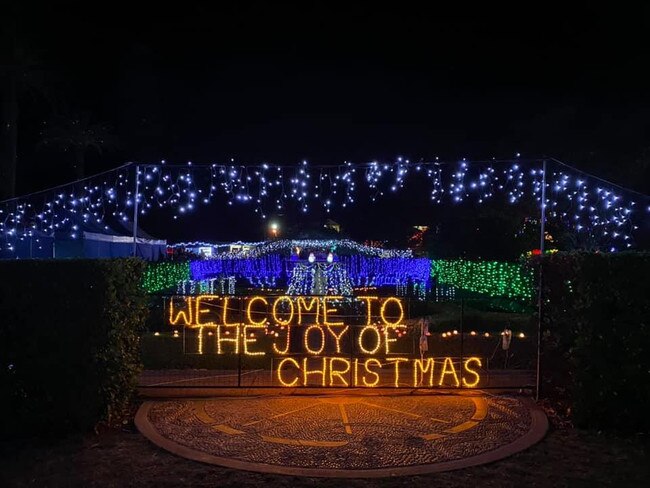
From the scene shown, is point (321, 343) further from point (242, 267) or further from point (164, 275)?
point (242, 267)

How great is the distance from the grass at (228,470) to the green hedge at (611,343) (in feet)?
1.15

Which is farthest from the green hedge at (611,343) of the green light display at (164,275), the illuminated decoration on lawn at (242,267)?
the illuminated decoration on lawn at (242,267)

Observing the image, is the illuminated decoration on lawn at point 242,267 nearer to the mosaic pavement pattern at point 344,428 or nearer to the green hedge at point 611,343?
the mosaic pavement pattern at point 344,428

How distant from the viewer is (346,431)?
5.88m

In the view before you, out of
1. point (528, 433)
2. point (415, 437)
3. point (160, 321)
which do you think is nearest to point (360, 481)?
point (415, 437)

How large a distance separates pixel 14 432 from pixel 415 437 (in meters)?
3.94

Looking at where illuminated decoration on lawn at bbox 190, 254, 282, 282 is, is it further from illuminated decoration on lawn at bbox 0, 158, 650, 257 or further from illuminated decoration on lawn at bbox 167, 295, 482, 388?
illuminated decoration on lawn at bbox 167, 295, 482, 388

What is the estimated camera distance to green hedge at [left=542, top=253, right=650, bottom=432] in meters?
5.80

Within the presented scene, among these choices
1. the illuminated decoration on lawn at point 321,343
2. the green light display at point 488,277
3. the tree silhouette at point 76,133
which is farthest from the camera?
the tree silhouette at point 76,133

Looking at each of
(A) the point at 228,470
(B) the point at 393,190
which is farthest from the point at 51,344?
(B) the point at 393,190

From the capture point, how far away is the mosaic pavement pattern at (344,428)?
5.23 metres

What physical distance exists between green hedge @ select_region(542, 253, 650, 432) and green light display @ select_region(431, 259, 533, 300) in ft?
22.7

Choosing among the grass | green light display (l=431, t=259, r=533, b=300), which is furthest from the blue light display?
the grass

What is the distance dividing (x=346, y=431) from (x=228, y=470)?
1.42 metres
